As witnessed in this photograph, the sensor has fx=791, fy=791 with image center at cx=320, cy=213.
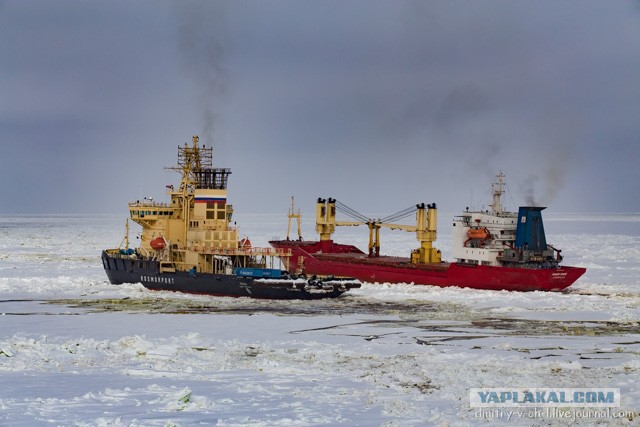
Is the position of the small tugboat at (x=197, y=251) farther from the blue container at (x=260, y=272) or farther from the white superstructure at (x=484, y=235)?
the white superstructure at (x=484, y=235)

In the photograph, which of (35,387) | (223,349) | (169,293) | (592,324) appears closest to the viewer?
(35,387)

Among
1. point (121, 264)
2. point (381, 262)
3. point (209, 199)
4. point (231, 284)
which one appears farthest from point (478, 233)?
point (121, 264)

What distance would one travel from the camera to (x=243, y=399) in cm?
1602

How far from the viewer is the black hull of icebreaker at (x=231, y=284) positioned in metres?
36.7

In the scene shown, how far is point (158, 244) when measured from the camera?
41.3 metres

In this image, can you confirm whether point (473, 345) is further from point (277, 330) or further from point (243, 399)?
point (243, 399)

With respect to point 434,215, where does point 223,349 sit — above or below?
below

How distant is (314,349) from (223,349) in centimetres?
252

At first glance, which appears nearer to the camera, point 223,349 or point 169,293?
point 223,349

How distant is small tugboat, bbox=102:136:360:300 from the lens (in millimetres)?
37500

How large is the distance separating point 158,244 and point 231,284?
5.79 metres

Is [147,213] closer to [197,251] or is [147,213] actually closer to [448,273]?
[197,251]

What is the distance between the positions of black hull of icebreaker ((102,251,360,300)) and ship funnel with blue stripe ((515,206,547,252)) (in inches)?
467

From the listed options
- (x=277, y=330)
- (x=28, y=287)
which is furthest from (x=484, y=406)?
(x=28, y=287)
